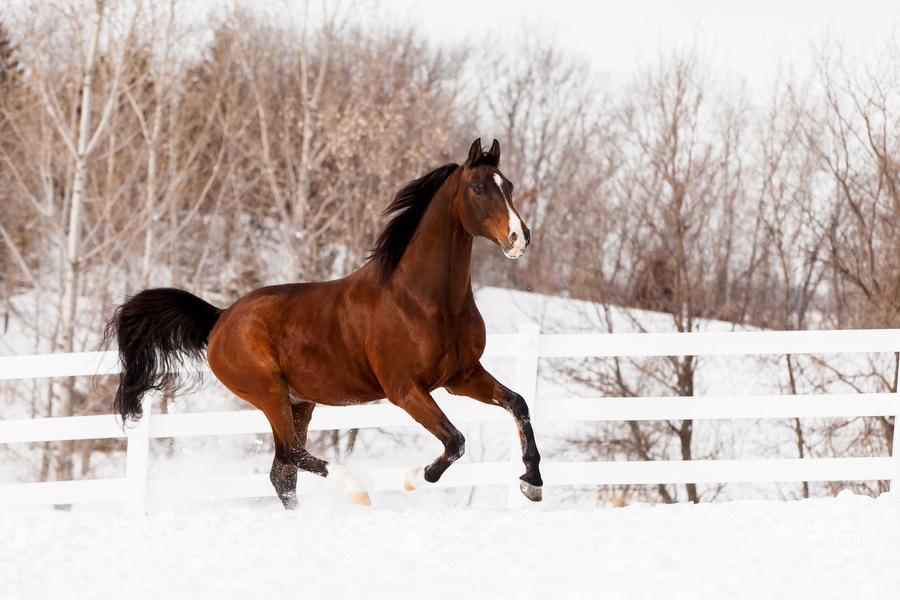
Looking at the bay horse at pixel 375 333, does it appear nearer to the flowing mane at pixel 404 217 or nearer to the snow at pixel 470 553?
the flowing mane at pixel 404 217

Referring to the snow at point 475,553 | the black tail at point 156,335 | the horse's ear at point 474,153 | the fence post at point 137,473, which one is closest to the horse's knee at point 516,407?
the snow at point 475,553

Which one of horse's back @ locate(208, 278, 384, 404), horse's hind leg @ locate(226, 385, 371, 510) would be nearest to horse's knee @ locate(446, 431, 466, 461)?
horse's back @ locate(208, 278, 384, 404)

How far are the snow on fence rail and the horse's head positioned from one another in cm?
157

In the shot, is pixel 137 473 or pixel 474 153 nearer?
pixel 474 153

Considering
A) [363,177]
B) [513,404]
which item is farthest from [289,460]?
[363,177]

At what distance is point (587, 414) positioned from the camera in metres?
5.75

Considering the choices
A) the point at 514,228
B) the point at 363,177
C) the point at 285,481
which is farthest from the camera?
the point at 363,177

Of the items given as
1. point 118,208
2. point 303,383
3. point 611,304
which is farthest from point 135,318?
point 611,304

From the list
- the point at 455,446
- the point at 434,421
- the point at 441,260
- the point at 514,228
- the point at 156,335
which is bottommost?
the point at 455,446

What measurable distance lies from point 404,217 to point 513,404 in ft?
3.61

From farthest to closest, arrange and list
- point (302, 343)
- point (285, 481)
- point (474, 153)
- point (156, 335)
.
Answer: point (156, 335) < point (285, 481) < point (302, 343) < point (474, 153)

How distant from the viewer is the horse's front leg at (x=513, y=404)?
455 centimetres

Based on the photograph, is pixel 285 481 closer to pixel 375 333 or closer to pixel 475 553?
pixel 375 333

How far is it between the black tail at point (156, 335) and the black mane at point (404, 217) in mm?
1387
